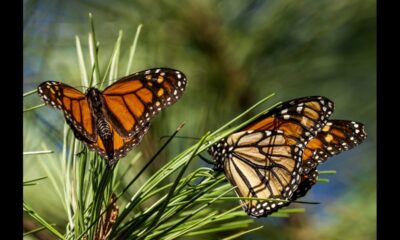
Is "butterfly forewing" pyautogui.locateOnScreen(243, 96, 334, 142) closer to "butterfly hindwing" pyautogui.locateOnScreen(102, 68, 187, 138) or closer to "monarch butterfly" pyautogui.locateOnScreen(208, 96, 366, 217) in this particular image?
"monarch butterfly" pyautogui.locateOnScreen(208, 96, 366, 217)

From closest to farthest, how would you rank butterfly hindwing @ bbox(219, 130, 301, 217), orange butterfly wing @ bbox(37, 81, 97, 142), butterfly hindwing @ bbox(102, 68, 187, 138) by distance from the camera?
orange butterfly wing @ bbox(37, 81, 97, 142) → butterfly hindwing @ bbox(102, 68, 187, 138) → butterfly hindwing @ bbox(219, 130, 301, 217)

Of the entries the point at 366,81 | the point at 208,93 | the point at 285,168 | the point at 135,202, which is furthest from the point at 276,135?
the point at 135,202

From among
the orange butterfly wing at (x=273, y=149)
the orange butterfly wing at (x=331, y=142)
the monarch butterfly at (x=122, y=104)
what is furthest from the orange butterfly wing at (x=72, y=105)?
the orange butterfly wing at (x=331, y=142)

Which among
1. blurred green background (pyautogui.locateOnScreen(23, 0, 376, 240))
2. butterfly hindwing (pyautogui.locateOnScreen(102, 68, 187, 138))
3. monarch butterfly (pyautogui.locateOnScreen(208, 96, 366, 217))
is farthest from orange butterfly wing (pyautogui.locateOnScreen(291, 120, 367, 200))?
butterfly hindwing (pyautogui.locateOnScreen(102, 68, 187, 138))

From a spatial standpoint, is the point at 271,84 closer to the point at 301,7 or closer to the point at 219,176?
the point at 301,7

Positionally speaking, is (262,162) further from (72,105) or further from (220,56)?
(72,105)

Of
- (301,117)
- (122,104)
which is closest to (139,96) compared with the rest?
(122,104)
